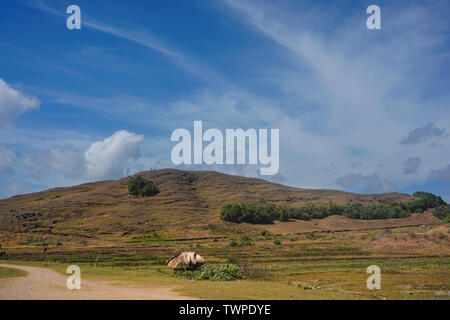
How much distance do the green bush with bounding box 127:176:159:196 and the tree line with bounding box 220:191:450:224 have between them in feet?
95.6

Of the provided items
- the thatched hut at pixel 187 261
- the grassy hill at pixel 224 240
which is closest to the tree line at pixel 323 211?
the grassy hill at pixel 224 240

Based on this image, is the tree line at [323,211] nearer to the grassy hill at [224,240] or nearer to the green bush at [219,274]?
the grassy hill at [224,240]

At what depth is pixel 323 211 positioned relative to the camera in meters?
126

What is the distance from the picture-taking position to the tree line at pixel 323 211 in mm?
111062

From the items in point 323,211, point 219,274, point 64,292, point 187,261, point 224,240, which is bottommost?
point 224,240

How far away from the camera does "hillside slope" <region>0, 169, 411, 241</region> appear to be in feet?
299

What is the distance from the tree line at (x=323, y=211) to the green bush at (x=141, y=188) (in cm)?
2915

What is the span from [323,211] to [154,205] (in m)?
56.7

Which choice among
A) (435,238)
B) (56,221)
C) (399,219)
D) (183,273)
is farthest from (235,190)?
(183,273)

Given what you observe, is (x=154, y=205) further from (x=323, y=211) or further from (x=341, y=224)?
(x=341, y=224)

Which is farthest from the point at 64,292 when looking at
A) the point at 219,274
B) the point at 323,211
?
the point at 323,211

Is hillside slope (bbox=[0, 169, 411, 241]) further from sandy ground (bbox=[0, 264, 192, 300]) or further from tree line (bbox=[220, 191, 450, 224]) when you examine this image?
sandy ground (bbox=[0, 264, 192, 300])
